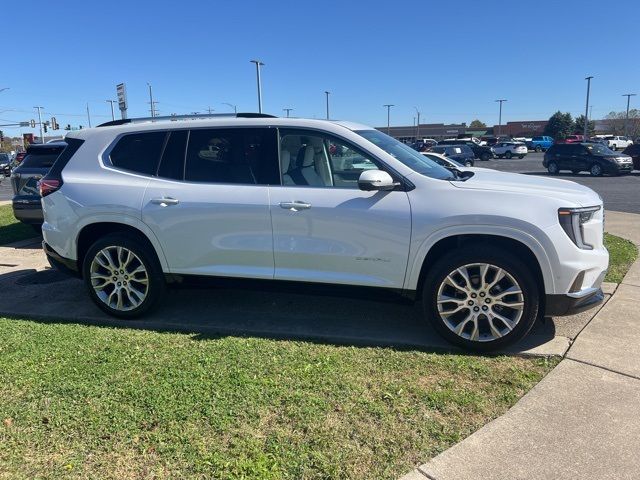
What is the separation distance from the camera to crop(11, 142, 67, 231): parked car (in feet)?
27.4

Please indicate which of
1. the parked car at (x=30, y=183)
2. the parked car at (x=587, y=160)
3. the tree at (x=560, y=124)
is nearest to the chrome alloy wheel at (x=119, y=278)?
the parked car at (x=30, y=183)

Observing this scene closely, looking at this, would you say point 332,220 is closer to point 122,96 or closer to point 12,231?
point 12,231

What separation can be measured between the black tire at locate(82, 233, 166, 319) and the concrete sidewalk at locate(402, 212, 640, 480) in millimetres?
3022

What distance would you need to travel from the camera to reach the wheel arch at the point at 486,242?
12.4ft

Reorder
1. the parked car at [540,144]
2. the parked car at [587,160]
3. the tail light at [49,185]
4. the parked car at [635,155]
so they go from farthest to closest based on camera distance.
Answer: the parked car at [540,144] < the parked car at [635,155] < the parked car at [587,160] < the tail light at [49,185]

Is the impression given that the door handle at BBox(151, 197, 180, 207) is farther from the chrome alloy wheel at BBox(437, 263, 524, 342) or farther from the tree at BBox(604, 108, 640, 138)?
the tree at BBox(604, 108, 640, 138)

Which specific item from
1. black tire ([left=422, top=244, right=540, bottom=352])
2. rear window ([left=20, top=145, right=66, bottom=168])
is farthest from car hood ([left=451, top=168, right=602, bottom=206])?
rear window ([left=20, top=145, right=66, bottom=168])

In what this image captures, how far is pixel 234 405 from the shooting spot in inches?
128

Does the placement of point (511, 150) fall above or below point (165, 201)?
below

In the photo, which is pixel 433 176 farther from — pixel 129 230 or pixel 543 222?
pixel 129 230

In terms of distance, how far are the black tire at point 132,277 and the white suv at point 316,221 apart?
1cm

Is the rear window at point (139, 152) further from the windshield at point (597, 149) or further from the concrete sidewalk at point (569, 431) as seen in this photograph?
the windshield at point (597, 149)

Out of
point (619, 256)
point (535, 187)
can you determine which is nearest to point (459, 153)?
point (619, 256)

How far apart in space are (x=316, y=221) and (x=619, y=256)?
16.3ft
